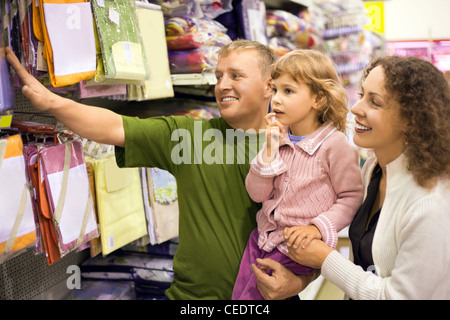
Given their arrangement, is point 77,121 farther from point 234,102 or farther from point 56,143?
point 234,102

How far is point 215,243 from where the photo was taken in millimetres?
1629

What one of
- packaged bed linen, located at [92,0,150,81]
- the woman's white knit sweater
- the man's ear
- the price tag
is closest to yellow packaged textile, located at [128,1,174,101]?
packaged bed linen, located at [92,0,150,81]

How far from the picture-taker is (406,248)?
1123 mm

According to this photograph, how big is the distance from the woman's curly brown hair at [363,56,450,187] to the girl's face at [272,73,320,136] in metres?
0.33

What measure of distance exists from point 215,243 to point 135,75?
0.76 metres

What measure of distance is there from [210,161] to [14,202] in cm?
67

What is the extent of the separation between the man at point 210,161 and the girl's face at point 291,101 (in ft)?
0.76

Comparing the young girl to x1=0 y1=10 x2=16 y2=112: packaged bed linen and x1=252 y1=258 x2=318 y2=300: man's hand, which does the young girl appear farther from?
x1=0 y1=10 x2=16 y2=112: packaged bed linen

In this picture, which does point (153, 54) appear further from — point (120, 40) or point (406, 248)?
point (406, 248)

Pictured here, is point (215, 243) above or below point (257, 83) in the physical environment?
below

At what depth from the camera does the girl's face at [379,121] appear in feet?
4.00

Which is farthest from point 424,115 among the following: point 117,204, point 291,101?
point 117,204

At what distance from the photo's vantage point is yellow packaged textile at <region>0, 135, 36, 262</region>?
53.2 inches
